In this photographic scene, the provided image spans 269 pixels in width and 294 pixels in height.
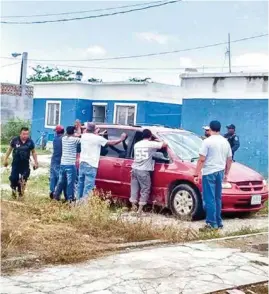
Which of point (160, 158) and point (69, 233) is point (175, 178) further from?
point (69, 233)

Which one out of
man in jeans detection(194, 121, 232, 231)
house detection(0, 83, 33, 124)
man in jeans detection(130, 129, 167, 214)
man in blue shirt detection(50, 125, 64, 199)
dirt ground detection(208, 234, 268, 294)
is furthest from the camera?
house detection(0, 83, 33, 124)

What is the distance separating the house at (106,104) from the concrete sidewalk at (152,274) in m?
18.4

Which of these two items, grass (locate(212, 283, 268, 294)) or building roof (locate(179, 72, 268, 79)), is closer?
grass (locate(212, 283, 268, 294))

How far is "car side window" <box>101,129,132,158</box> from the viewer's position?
1017 cm

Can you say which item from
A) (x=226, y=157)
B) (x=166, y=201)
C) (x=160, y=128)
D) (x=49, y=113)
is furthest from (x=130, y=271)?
(x=49, y=113)

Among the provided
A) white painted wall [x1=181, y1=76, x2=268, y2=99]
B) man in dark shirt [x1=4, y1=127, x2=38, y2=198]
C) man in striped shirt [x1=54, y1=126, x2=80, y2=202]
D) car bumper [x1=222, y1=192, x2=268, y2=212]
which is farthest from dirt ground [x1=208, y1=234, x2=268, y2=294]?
white painted wall [x1=181, y1=76, x2=268, y2=99]

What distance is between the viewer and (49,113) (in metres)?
28.4

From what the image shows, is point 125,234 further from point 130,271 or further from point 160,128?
point 160,128

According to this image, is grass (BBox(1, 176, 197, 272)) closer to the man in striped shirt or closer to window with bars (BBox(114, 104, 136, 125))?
the man in striped shirt

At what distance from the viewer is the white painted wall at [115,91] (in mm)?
Answer: 24827

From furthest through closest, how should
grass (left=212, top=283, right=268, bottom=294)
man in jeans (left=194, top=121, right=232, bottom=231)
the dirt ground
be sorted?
1. man in jeans (left=194, top=121, right=232, bottom=231)
2. the dirt ground
3. grass (left=212, top=283, right=268, bottom=294)

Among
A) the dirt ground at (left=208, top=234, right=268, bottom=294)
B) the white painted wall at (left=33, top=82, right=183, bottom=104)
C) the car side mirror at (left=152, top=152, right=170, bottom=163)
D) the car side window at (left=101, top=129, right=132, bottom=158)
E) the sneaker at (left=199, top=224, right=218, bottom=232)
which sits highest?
the white painted wall at (left=33, top=82, right=183, bottom=104)

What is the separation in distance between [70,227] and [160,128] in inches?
146

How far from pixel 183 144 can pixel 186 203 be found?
1296 mm
